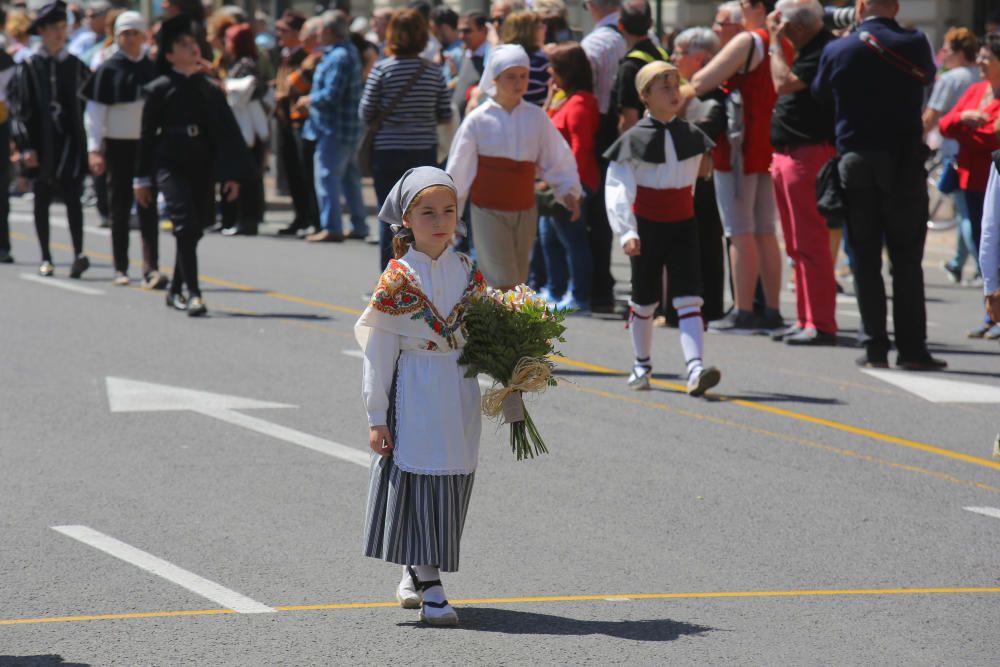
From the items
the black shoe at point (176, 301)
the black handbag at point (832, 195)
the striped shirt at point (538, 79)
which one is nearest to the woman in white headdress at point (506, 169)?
the black handbag at point (832, 195)

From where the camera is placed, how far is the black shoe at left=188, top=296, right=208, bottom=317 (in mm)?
12812

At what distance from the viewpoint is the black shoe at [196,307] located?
12.8 m

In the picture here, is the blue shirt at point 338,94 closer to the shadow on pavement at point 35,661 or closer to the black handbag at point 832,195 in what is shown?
the black handbag at point 832,195

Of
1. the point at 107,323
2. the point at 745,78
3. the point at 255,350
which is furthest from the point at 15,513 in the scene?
the point at 745,78

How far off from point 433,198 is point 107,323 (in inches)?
288

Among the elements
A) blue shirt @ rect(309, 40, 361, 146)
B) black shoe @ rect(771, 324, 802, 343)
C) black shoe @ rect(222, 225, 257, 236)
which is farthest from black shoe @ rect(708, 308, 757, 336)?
black shoe @ rect(222, 225, 257, 236)

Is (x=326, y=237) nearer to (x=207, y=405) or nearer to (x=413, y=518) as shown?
(x=207, y=405)

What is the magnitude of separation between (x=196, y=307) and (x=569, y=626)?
760 centimetres

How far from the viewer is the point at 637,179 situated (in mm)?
10117

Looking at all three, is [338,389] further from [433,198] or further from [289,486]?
[433,198]

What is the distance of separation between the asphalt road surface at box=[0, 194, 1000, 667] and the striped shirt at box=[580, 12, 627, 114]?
83.3 inches

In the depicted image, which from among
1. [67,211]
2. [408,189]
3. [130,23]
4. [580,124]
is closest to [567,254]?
[580,124]

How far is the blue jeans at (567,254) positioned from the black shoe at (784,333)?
5.29 ft

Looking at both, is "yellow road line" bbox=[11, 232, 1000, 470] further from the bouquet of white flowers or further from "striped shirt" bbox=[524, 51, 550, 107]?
the bouquet of white flowers
